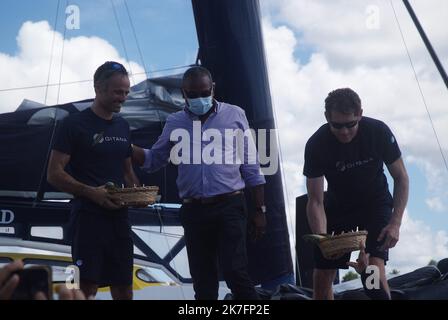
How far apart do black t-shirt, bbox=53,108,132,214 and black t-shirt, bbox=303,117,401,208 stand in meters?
0.94

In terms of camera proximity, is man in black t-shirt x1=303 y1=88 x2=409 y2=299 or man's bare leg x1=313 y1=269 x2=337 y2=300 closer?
man in black t-shirt x1=303 y1=88 x2=409 y2=299

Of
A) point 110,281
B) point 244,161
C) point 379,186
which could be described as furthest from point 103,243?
point 379,186

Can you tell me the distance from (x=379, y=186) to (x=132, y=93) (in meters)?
2.08

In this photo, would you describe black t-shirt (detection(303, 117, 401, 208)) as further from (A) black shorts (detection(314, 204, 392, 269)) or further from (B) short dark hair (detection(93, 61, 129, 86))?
(B) short dark hair (detection(93, 61, 129, 86))

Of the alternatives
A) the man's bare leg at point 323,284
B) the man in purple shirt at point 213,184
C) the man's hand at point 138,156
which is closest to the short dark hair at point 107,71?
the man in purple shirt at point 213,184

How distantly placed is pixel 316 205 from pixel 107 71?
1198mm

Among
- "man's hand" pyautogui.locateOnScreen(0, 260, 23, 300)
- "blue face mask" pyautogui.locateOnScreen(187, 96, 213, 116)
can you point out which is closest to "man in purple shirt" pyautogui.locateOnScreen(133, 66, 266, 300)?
"blue face mask" pyautogui.locateOnScreen(187, 96, 213, 116)

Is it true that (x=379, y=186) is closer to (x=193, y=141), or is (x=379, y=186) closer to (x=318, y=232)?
(x=318, y=232)

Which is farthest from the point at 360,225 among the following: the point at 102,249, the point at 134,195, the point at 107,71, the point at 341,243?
the point at 107,71

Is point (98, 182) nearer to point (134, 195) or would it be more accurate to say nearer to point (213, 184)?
point (134, 195)

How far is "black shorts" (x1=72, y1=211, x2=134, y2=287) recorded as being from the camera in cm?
436

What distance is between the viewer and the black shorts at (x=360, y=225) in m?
4.54

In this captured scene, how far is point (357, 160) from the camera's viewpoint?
457 cm
